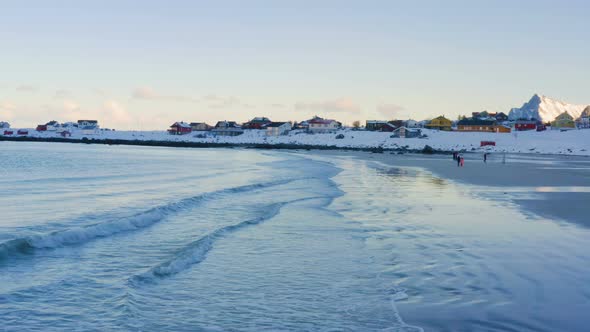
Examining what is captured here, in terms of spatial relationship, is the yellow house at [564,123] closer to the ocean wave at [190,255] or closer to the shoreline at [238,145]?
the shoreline at [238,145]

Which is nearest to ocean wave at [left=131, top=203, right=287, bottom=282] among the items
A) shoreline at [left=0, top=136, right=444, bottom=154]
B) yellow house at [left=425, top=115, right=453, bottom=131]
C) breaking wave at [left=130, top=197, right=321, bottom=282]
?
breaking wave at [left=130, top=197, right=321, bottom=282]

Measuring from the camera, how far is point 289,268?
11984mm

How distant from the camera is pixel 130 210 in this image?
21.6 metres

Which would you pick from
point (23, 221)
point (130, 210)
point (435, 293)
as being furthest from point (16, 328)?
point (130, 210)

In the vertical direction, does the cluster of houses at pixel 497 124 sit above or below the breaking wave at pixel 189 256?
above

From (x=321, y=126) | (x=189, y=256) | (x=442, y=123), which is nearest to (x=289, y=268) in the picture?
(x=189, y=256)

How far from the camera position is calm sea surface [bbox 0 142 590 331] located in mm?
8523

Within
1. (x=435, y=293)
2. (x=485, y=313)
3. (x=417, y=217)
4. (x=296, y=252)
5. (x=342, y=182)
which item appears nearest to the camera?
(x=485, y=313)

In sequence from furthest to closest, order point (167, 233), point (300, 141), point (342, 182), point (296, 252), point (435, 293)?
1. point (300, 141)
2. point (342, 182)
3. point (167, 233)
4. point (296, 252)
5. point (435, 293)

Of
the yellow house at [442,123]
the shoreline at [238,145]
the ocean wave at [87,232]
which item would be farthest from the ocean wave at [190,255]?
the yellow house at [442,123]

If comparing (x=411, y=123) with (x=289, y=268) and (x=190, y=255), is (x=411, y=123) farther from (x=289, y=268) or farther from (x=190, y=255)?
(x=289, y=268)

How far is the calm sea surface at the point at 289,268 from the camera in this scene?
852cm

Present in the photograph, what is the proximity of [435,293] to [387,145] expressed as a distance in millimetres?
134819

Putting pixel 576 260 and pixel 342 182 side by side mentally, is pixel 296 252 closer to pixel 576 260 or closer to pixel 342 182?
pixel 576 260
